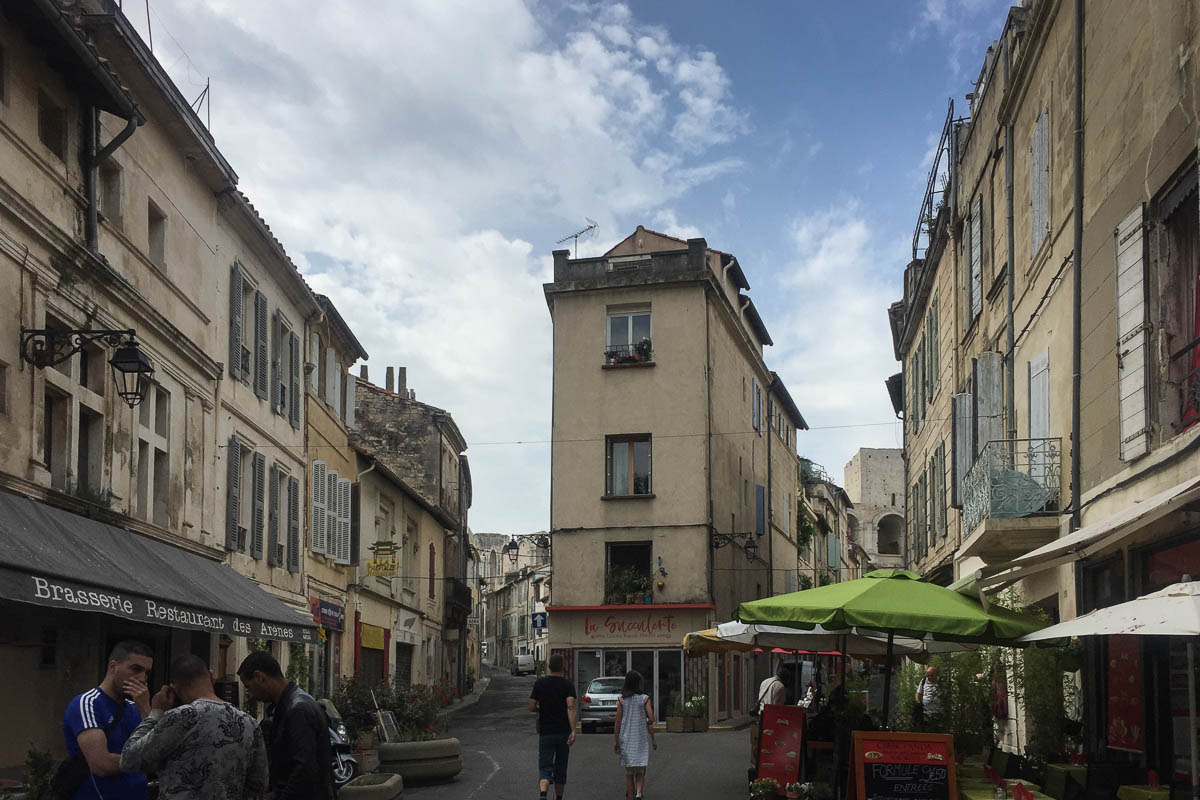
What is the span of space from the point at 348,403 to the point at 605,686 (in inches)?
341

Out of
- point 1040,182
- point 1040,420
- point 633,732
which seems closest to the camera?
point 633,732

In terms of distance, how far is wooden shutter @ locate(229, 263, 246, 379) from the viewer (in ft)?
63.7

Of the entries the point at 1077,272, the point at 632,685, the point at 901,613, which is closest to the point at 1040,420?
the point at 1077,272

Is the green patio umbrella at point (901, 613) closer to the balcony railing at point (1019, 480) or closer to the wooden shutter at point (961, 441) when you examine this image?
the balcony railing at point (1019, 480)

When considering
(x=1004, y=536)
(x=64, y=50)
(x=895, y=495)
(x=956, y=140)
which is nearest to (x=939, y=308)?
(x=956, y=140)

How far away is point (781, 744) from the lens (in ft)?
40.6

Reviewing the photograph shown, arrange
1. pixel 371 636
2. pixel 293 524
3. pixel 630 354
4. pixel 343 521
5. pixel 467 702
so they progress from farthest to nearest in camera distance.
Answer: pixel 467 702
pixel 630 354
pixel 371 636
pixel 343 521
pixel 293 524

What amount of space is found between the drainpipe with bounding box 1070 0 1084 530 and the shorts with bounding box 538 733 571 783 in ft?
17.2

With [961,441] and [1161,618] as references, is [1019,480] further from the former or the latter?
[1161,618]

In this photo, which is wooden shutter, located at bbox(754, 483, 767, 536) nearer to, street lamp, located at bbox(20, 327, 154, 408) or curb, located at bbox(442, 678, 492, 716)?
curb, located at bbox(442, 678, 492, 716)

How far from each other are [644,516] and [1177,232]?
22178mm

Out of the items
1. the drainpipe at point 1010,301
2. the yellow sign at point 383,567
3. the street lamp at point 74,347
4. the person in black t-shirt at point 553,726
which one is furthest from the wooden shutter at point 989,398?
the yellow sign at point 383,567

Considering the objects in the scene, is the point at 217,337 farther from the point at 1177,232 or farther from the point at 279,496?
the point at 1177,232

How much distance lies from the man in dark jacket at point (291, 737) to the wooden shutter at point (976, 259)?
1378cm
